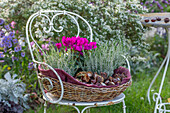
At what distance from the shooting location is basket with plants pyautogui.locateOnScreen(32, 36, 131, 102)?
157 centimetres

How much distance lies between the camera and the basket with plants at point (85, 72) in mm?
1574

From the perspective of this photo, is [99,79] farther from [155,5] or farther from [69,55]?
[155,5]

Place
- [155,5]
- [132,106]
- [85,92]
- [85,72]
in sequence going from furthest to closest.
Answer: [155,5] < [132,106] < [85,72] < [85,92]

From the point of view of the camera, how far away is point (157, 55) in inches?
173

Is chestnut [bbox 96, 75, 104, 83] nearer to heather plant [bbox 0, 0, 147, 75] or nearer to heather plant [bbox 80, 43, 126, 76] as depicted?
heather plant [bbox 80, 43, 126, 76]

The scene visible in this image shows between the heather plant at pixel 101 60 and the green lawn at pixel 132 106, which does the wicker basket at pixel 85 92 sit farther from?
the green lawn at pixel 132 106

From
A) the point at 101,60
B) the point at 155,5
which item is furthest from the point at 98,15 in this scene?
the point at 155,5

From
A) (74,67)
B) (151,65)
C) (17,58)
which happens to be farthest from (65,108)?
(151,65)

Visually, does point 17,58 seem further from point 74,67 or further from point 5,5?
point 74,67

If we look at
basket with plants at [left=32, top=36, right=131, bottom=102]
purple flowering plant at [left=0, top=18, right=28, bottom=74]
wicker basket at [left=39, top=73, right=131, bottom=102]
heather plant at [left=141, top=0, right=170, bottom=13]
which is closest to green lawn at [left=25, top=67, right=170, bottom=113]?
purple flowering plant at [left=0, top=18, right=28, bottom=74]

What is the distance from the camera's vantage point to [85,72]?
171 cm

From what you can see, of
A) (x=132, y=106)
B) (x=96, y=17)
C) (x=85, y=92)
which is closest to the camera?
(x=85, y=92)

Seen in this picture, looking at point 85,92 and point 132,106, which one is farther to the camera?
point 132,106

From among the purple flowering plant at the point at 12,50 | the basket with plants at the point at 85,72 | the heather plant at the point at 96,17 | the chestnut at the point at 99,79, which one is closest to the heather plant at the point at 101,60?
the basket with plants at the point at 85,72
